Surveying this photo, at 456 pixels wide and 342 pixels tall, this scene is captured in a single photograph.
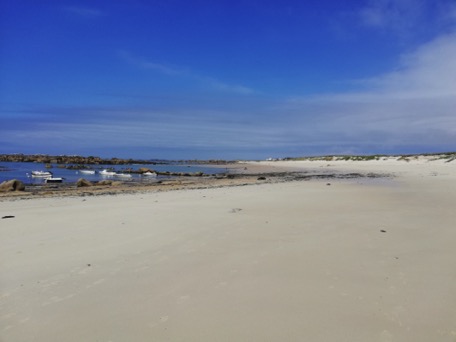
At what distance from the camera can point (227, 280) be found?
430cm

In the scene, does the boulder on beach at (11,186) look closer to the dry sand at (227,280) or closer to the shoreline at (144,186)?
the shoreline at (144,186)

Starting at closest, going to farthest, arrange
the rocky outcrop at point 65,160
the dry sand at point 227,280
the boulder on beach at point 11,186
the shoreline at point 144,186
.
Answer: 1. the dry sand at point 227,280
2. the shoreline at point 144,186
3. the boulder on beach at point 11,186
4. the rocky outcrop at point 65,160

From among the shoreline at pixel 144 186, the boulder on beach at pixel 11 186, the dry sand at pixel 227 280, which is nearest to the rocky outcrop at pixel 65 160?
the shoreline at pixel 144 186

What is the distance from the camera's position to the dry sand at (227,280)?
126 inches

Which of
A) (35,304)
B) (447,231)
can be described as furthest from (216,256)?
(447,231)

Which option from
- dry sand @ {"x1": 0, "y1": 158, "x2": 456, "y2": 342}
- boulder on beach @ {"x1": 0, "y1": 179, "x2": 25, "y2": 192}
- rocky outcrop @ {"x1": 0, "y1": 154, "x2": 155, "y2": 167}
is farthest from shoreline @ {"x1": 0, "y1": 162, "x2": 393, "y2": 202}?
rocky outcrop @ {"x1": 0, "y1": 154, "x2": 155, "y2": 167}

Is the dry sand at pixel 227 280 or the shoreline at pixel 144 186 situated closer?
the dry sand at pixel 227 280

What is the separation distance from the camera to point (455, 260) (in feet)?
16.6

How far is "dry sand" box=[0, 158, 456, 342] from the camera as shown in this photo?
10.5 ft

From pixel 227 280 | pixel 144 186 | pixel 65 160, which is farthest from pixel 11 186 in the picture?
pixel 65 160

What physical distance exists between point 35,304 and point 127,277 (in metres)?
1.08

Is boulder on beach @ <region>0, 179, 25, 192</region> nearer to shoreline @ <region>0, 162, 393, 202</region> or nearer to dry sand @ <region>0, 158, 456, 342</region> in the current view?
shoreline @ <region>0, 162, 393, 202</region>

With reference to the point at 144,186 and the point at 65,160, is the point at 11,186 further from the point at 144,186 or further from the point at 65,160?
the point at 65,160

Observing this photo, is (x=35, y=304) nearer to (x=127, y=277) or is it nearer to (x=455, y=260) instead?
(x=127, y=277)
